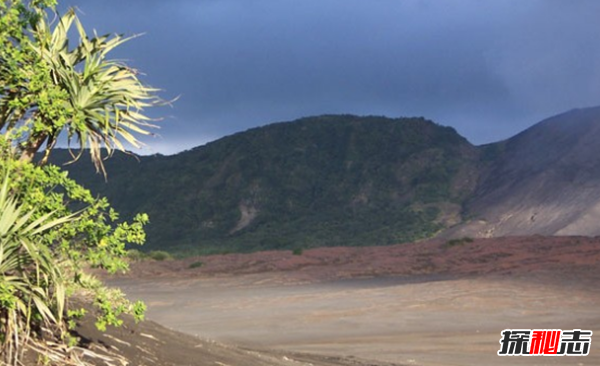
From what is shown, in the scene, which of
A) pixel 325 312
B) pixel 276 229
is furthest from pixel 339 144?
pixel 325 312

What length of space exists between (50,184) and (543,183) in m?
73.3

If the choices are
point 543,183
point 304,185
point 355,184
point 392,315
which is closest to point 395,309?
A: point 392,315

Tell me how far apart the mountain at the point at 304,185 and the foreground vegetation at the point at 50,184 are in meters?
67.1

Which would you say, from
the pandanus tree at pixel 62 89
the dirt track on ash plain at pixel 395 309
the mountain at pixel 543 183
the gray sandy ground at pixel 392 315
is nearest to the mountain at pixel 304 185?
the mountain at pixel 543 183

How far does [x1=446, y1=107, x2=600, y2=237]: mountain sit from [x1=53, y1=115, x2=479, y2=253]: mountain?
3679 mm

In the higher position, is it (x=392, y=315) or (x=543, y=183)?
(x=543, y=183)

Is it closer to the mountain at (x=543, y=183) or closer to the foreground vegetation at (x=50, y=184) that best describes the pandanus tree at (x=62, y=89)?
the foreground vegetation at (x=50, y=184)

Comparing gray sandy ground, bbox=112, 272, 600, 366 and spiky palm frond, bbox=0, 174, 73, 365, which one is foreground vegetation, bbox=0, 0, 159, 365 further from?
gray sandy ground, bbox=112, 272, 600, 366

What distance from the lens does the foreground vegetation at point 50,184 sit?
Answer: 9250mm

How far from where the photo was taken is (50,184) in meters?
9.34

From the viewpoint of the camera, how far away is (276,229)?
294 feet

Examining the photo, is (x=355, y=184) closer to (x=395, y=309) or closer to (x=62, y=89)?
(x=395, y=309)

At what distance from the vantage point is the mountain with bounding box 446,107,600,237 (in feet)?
228

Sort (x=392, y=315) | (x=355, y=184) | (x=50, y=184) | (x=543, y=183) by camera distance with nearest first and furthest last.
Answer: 1. (x=50, y=184)
2. (x=392, y=315)
3. (x=543, y=183)
4. (x=355, y=184)
